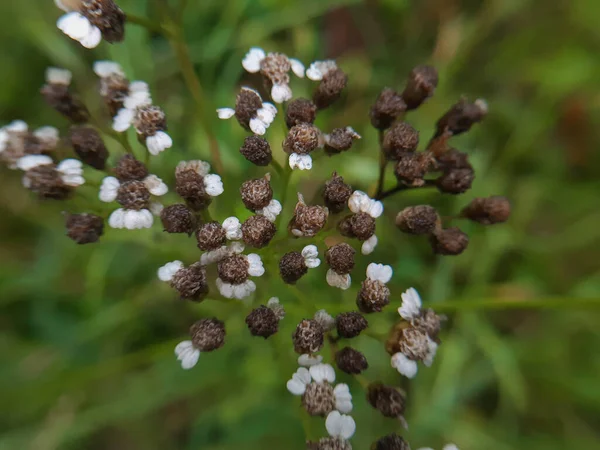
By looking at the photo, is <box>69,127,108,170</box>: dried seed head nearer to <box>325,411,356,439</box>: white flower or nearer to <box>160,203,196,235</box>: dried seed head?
<box>160,203,196,235</box>: dried seed head

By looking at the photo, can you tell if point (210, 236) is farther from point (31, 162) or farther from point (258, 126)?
point (31, 162)

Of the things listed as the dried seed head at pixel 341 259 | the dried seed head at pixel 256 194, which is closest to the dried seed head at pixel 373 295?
the dried seed head at pixel 341 259

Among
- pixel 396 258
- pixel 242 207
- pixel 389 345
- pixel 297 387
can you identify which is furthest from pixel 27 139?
pixel 396 258

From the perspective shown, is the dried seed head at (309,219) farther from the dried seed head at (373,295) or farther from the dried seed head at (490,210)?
the dried seed head at (490,210)

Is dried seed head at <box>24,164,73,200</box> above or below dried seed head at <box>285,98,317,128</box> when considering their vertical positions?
below

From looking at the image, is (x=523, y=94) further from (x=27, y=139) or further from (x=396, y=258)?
(x=27, y=139)

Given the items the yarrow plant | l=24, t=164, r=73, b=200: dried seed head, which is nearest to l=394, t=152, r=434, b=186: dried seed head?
the yarrow plant
